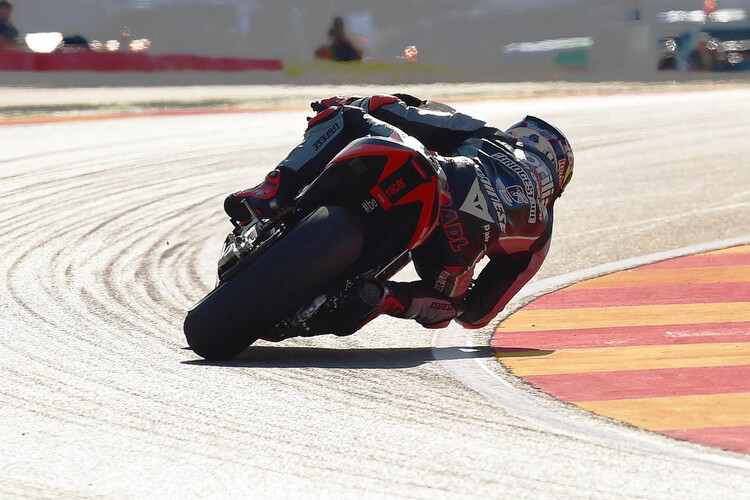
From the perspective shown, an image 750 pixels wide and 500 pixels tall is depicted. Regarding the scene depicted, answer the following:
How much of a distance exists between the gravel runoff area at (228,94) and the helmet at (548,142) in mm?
9736

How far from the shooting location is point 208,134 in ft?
43.5

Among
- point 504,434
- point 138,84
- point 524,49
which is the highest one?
point 504,434

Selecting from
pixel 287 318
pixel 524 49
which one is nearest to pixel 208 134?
pixel 287 318

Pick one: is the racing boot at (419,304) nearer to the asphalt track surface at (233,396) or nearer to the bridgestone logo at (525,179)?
the asphalt track surface at (233,396)

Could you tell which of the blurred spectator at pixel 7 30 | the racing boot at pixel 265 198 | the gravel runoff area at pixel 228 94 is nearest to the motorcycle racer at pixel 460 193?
the racing boot at pixel 265 198

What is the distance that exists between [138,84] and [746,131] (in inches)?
381

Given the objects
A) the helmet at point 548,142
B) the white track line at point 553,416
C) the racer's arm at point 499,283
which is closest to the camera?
the white track line at point 553,416

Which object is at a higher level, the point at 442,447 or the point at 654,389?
the point at 442,447

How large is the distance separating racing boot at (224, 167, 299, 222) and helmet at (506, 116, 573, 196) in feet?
4.54

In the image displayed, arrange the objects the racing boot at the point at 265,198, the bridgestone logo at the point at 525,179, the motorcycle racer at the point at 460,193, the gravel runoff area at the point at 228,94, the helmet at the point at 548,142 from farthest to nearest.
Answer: the gravel runoff area at the point at 228,94 → the helmet at the point at 548,142 → the bridgestone logo at the point at 525,179 → the motorcycle racer at the point at 460,193 → the racing boot at the point at 265,198

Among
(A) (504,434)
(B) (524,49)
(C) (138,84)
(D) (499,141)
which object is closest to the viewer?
(A) (504,434)

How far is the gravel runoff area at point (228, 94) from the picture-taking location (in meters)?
15.7

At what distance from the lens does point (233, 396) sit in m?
3.89

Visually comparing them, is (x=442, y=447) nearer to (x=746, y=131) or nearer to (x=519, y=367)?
(x=519, y=367)
